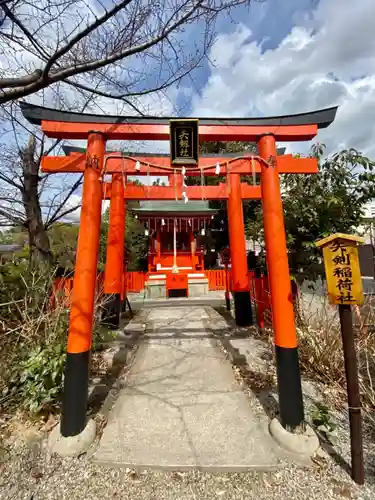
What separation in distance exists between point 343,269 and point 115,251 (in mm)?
5468

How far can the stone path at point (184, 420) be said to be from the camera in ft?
7.53

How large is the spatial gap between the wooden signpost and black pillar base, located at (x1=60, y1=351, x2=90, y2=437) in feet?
7.50

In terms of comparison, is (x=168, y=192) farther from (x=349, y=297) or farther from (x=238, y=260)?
(x=349, y=297)

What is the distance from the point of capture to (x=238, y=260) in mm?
6641

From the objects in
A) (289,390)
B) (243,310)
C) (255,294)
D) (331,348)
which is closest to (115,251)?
(243,310)

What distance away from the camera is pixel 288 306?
2.79 meters

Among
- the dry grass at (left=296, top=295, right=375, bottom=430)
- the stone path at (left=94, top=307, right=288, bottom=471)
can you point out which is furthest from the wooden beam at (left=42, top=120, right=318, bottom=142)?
the stone path at (left=94, top=307, right=288, bottom=471)

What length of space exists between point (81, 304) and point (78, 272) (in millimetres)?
327

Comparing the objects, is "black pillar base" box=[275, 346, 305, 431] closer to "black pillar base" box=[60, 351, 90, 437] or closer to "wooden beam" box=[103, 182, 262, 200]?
"black pillar base" box=[60, 351, 90, 437]

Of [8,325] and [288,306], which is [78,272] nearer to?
[8,325]

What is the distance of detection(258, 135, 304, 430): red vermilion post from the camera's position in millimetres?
2563

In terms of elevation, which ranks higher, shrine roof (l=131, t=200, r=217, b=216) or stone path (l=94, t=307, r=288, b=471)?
shrine roof (l=131, t=200, r=217, b=216)

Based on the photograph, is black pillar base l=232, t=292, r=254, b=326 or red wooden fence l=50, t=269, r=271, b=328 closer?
red wooden fence l=50, t=269, r=271, b=328

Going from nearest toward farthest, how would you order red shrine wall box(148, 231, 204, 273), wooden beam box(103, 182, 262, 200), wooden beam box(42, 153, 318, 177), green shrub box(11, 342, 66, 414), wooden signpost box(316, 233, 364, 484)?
wooden signpost box(316, 233, 364, 484)
green shrub box(11, 342, 66, 414)
wooden beam box(42, 153, 318, 177)
wooden beam box(103, 182, 262, 200)
red shrine wall box(148, 231, 204, 273)
